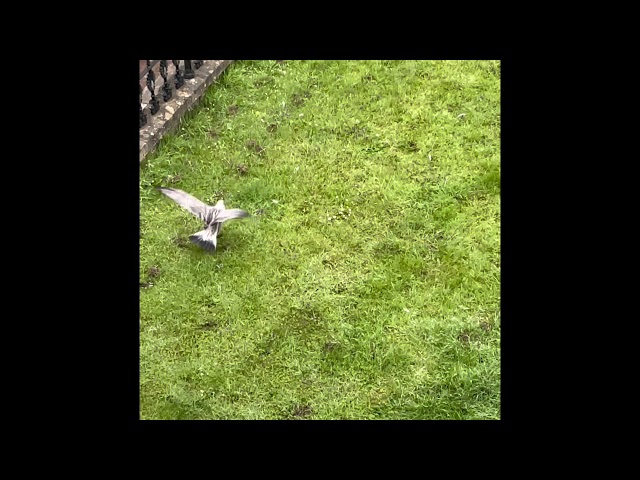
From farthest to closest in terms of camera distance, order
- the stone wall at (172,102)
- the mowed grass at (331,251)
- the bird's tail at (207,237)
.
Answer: the stone wall at (172,102)
the bird's tail at (207,237)
the mowed grass at (331,251)

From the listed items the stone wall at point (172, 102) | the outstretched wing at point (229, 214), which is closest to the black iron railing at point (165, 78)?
the stone wall at point (172, 102)

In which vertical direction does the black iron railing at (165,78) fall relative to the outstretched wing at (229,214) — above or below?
above

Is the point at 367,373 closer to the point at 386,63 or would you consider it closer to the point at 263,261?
the point at 263,261

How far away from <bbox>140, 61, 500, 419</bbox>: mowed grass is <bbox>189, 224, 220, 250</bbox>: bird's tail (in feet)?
0.39

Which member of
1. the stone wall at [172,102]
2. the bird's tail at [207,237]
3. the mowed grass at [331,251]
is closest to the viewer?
the mowed grass at [331,251]

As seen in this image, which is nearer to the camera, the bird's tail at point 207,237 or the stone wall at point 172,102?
the bird's tail at point 207,237

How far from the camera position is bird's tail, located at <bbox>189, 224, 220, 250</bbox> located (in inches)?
174

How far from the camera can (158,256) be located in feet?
14.8

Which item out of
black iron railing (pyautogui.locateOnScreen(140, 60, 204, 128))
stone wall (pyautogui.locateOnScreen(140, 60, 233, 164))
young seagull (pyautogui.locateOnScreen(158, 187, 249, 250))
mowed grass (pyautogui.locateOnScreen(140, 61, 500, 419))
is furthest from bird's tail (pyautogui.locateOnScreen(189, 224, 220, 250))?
black iron railing (pyautogui.locateOnScreen(140, 60, 204, 128))

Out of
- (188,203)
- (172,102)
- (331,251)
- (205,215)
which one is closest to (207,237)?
(205,215)

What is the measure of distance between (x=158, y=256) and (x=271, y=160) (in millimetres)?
1319

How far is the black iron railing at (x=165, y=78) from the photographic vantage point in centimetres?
535

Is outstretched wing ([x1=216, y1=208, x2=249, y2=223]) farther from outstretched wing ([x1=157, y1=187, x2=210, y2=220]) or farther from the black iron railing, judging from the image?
the black iron railing

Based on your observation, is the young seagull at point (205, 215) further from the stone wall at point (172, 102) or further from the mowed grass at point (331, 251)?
the stone wall at point (172, 102)
